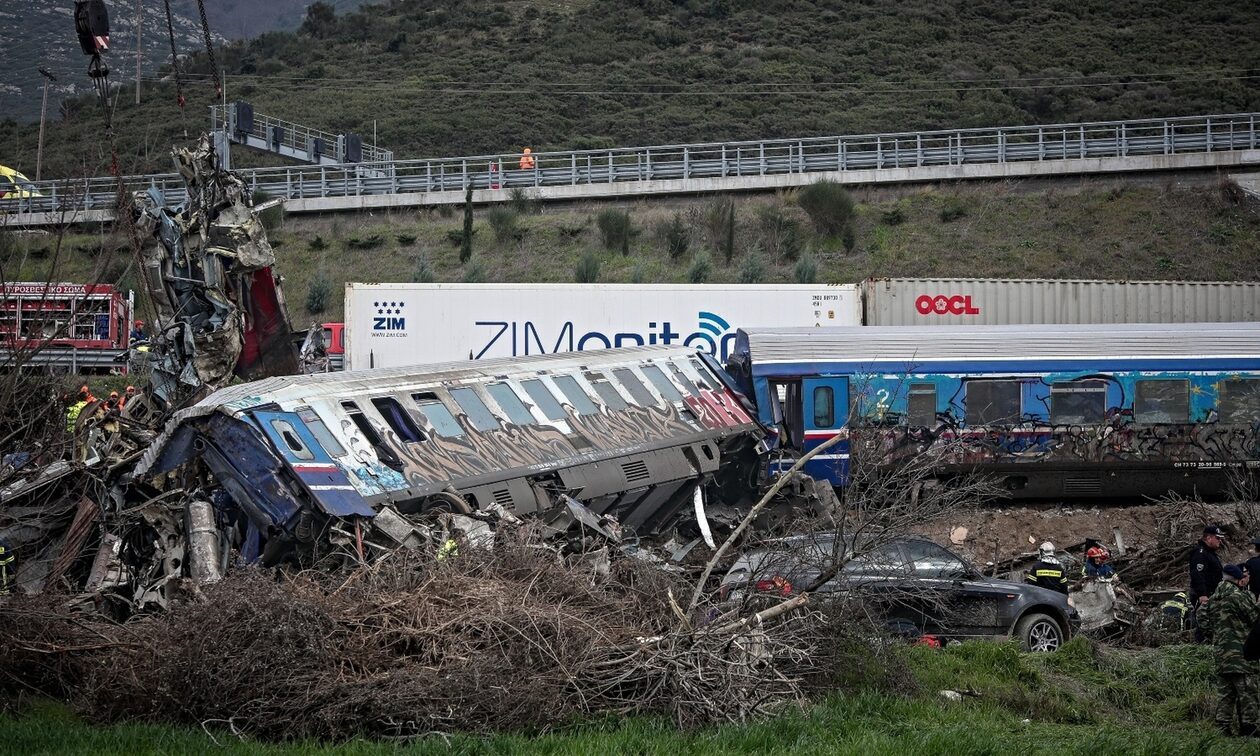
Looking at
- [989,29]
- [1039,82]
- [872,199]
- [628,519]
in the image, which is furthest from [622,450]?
[989,29]

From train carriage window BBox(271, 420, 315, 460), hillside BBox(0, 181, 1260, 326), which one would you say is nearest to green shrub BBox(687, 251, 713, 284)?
hillside BBox(0, 181, 1260, 326)

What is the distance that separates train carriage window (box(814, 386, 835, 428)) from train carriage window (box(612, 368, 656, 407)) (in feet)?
13.3

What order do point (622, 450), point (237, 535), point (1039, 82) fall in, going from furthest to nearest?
point (1039, 82) < point (622, 450) < point (237, 535)

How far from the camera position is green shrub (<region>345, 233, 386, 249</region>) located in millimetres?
48438

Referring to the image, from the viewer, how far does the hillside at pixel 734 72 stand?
68.4m

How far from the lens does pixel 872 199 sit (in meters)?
47.8

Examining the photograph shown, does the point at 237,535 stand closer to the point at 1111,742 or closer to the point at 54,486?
the point at 54,486

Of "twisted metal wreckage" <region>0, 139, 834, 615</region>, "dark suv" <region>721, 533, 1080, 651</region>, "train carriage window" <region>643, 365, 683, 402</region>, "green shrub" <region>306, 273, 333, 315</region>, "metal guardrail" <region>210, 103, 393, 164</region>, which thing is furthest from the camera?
"metal guardrail" <region>210, 103, 393, 164</region>

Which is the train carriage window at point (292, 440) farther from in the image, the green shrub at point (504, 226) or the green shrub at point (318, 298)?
the green shrub at point (504, 226)

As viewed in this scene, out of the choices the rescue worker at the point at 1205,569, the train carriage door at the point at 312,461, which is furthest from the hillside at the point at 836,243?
the train carriage door at the point at 312,461

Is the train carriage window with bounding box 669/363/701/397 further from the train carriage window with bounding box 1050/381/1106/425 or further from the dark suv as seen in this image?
the train carriage window with bounding box 1050/381/1106/425

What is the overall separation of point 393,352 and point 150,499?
14927mm

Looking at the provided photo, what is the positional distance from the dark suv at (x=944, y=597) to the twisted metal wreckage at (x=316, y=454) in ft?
6.27

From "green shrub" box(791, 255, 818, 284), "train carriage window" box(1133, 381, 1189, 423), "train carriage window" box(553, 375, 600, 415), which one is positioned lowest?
"train carriage window" box(1133, 381, 1189, 423)
